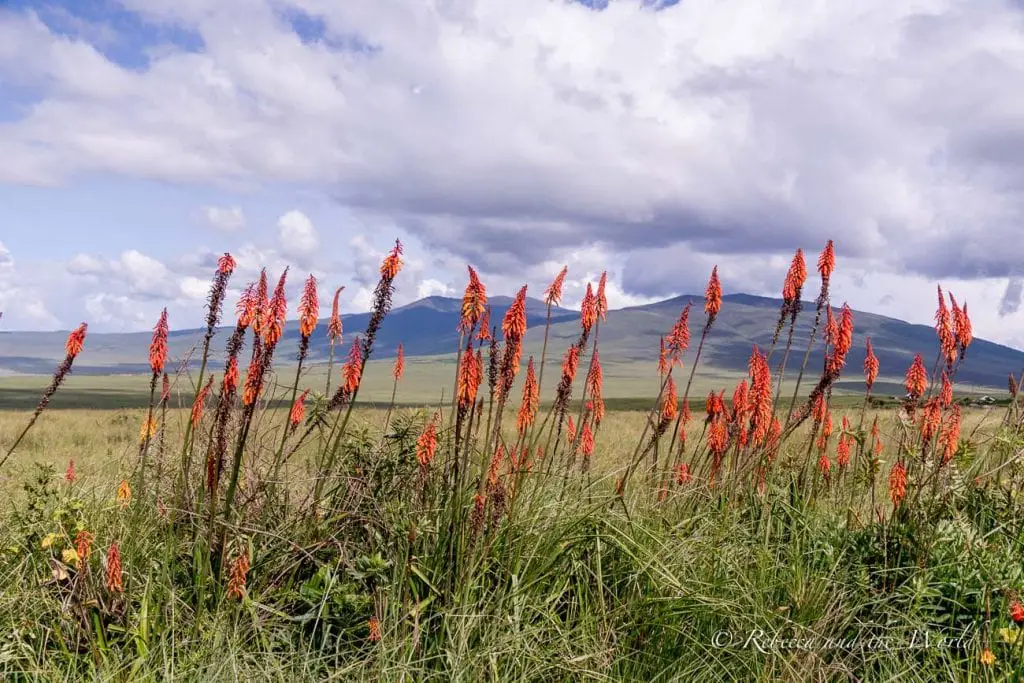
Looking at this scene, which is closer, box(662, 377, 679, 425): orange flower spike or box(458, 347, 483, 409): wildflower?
box(458, 347, 483, 409): wildflower

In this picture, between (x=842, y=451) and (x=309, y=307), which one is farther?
(x=842, y=451)

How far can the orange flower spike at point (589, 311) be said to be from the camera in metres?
5.45

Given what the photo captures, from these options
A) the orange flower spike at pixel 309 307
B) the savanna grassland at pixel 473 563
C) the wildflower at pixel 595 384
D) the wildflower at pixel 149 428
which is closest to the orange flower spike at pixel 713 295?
the savanna grassland at pixel 473 563

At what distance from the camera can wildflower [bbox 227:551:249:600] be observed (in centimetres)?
423

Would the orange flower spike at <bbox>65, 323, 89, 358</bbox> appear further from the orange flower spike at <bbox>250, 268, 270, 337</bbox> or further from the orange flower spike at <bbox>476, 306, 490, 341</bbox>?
the orange flower spike at <bbox>476, 306, 490, 341</bbox>

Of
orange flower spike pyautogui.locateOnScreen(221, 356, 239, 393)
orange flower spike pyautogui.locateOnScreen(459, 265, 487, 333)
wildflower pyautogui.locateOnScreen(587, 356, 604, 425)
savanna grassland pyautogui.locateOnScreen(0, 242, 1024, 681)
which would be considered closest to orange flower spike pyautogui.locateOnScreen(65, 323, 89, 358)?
savanna grassland pyautogui.locateOnScreen(0, 242, 1024, 681)

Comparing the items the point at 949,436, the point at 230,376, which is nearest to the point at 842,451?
the point at 949,436

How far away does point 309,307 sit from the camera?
431cm

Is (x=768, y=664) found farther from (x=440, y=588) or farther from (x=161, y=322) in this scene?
(x=161, y=322)

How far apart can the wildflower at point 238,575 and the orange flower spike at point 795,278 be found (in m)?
3.71

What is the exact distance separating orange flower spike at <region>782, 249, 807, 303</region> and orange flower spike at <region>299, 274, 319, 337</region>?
3136mm

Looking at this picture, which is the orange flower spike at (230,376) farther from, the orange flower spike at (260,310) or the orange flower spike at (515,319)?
the orange flower spike at (515,319)

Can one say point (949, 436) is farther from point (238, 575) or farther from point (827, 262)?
point (238, 575)

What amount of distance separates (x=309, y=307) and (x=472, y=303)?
2.64 ft
